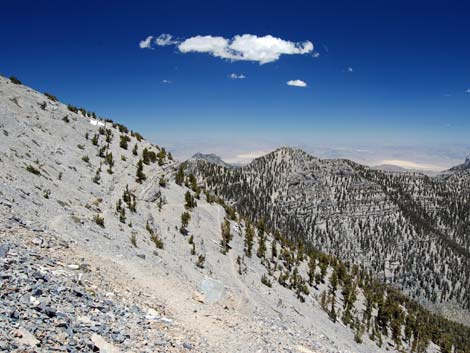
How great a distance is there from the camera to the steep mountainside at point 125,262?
877 centimetres

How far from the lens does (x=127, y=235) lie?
1953cm

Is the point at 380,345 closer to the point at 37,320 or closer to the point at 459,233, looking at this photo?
the point at 37,320

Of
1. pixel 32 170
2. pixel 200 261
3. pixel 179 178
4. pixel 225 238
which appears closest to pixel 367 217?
pixel 179 178

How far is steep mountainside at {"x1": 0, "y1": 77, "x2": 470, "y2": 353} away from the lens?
877 cm

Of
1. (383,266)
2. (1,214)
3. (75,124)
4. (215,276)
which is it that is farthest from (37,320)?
(383,266)

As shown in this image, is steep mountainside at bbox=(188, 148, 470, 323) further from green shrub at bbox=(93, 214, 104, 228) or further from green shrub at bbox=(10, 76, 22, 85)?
green shrub at bbox=(93, 214, 104, 228)

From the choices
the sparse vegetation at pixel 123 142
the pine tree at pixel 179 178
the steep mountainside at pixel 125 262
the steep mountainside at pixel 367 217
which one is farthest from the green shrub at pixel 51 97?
the steep mountainside at pixel 367 217

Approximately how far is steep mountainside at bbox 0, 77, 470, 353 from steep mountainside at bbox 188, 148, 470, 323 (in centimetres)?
9963

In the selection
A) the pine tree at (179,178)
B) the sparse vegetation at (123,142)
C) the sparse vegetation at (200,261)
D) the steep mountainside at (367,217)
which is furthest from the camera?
the steep mountainside at (367,217)

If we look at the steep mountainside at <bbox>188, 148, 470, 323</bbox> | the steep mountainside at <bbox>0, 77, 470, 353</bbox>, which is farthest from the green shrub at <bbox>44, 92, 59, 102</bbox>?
the steep mountainside at <bbox>188, 148, 470, 323</bbox>

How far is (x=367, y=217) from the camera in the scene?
173 meters

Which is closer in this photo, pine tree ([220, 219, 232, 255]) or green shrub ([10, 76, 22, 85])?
pine tree ([220, 219, 232, 255])

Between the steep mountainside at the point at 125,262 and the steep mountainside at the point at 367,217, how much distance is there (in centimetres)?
9963

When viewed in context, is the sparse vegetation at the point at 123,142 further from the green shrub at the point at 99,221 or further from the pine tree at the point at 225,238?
the green shrub at the point at 99,221
